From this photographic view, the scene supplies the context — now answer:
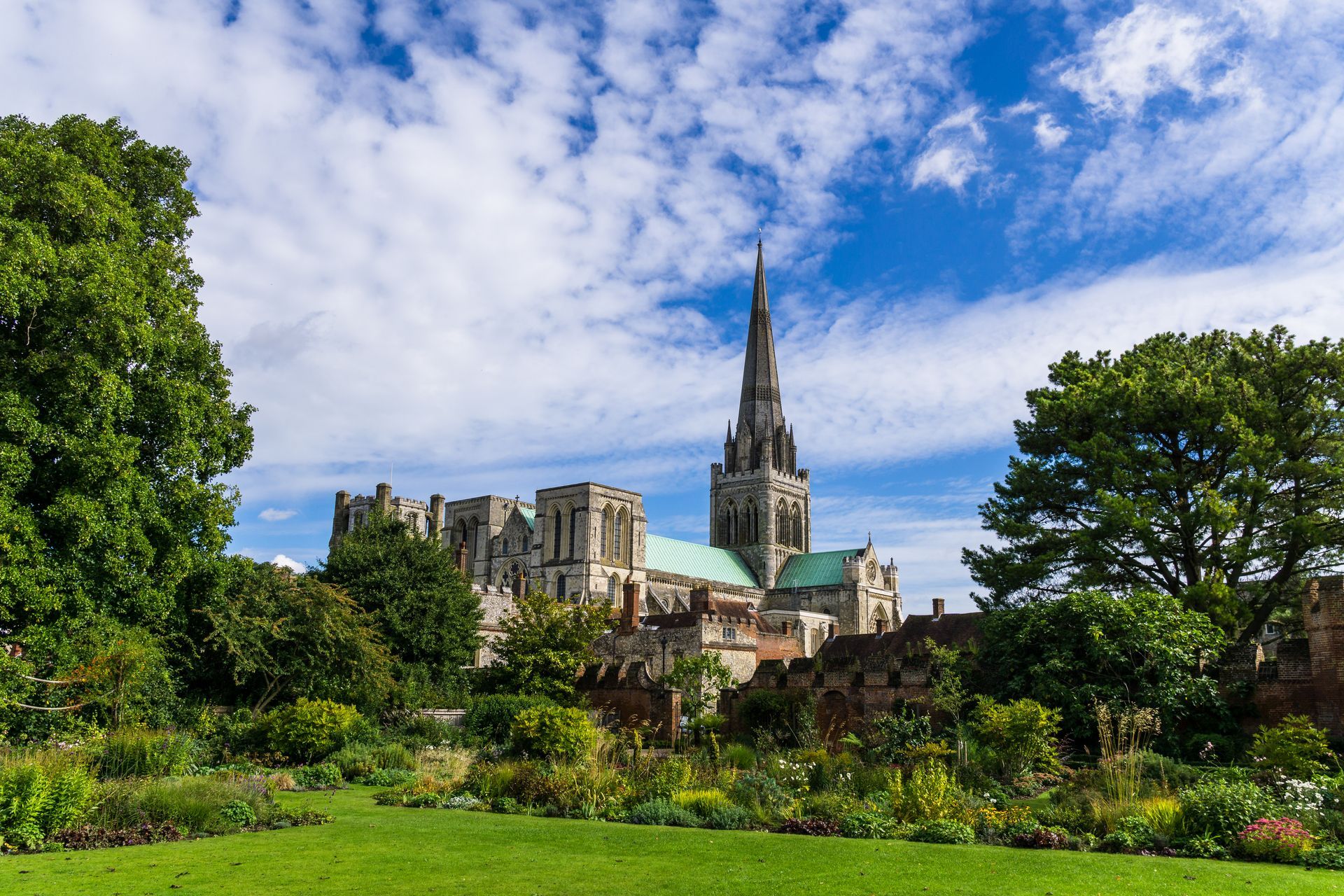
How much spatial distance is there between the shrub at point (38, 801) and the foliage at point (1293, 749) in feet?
54.9

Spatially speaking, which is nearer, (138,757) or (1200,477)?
(138,757)

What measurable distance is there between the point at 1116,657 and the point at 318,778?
16.7 m

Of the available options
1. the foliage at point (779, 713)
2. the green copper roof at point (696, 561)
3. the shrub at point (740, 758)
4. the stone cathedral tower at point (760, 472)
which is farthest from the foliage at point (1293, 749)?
the stone cathedral tower at point (760, 472)

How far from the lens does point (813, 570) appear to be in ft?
300

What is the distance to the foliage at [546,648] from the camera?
97.2ft

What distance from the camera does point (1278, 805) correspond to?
483 inches

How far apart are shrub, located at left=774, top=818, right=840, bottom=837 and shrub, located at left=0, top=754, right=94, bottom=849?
8921mm

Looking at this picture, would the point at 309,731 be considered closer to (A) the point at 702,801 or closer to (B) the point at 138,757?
(B) the point at 138,757

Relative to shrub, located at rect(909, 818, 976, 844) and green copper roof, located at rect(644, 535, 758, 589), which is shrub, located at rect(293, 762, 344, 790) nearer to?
shrub, located at rect(909, 818, 976, 844)

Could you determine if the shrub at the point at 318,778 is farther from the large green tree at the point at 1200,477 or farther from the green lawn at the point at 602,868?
the large green tree at the point at 1200,477

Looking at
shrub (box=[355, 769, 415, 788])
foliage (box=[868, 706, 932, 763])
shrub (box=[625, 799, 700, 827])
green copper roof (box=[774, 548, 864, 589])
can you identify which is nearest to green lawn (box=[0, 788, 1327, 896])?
shrub (box=[625, 799, 700, 827])

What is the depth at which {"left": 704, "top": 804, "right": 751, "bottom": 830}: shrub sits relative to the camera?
538 inches

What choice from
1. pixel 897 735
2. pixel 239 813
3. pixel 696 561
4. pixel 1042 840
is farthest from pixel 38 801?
pixel 696 561

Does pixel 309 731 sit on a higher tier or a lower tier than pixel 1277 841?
higher
